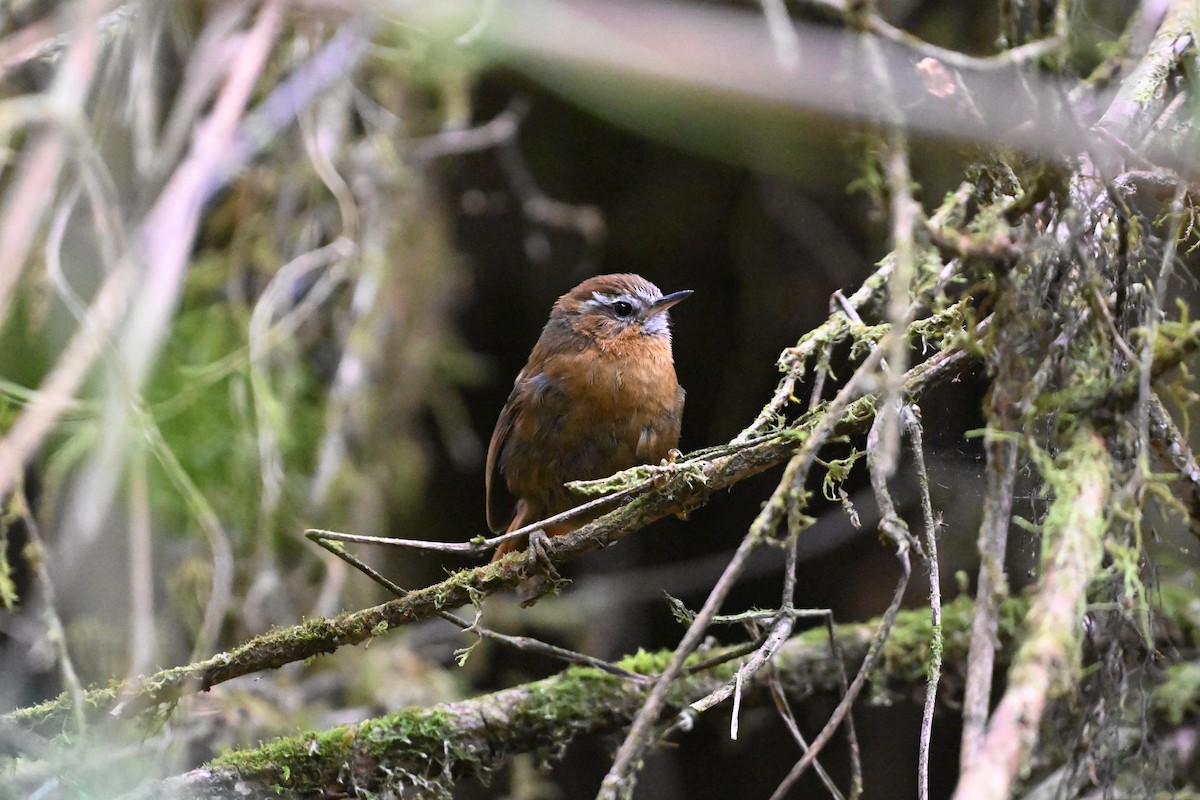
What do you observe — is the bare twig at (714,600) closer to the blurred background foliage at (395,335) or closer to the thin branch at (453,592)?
the thin branch at (453,592)

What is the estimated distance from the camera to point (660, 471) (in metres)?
2.25

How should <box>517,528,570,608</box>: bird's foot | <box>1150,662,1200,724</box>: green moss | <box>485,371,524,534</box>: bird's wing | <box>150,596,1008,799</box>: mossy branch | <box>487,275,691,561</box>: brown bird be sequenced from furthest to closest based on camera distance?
<box>485,371,524,534</box>: bird's wing, <box>487,275,691,561</box>: brown bird, <box>1150,662,1200,724</box>: green moss, <box>150,596,1008,799</box>: mossy branch, <box>517,528,570,608</box>: bird's foot

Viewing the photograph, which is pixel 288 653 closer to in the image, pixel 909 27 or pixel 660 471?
pixel 660 471

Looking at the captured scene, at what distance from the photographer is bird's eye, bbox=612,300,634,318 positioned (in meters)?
4.02

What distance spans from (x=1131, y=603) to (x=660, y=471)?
0.92 metres

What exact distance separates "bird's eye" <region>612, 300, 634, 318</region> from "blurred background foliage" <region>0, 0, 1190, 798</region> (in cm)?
103

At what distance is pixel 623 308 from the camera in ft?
13.2

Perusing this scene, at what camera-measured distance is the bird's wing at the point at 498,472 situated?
3891mm

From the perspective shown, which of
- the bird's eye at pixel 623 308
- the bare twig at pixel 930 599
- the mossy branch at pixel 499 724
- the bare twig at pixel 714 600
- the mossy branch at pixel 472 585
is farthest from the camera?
the bird's eye at pixel 623 308

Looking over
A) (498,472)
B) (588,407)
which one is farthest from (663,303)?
(498,472)

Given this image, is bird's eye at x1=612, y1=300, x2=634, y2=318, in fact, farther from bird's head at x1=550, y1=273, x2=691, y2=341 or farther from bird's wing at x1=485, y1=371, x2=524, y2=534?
bird's wing at x1=485, y1=371, x2=524, y2=534

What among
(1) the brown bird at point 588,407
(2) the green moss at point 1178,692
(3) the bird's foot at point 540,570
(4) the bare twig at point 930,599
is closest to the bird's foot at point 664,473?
(3) the bird's foot at point 540,570

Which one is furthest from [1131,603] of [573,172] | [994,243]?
[573,172]

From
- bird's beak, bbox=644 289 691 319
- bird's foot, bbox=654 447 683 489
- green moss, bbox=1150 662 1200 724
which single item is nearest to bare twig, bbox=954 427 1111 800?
bird's foot, bbox=654 447 683 489
